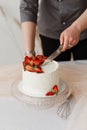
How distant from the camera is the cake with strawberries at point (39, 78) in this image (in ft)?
2.96

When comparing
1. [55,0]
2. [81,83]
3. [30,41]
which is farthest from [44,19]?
[81,83]

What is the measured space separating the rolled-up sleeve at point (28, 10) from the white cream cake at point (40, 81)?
40cm

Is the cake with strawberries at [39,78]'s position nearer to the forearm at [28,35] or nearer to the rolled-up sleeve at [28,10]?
the forearm at [28,35]

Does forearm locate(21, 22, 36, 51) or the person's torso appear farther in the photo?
the person's torso

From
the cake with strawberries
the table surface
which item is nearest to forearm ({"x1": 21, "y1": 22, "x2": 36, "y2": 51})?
the table surface

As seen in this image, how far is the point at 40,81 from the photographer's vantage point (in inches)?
35.7

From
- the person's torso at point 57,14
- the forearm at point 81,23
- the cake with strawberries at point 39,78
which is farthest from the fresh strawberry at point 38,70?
the person's torso at point 57,14

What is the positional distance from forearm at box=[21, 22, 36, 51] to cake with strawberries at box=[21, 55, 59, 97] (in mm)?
267

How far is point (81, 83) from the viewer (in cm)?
105

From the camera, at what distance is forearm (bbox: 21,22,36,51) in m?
1.21

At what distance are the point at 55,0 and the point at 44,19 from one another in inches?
5.4

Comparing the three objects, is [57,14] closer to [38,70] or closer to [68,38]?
[68,38]

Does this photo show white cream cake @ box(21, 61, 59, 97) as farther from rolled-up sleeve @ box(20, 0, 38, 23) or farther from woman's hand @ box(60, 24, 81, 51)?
rolled-up sleeve @ box(20, 0, 38, 23)

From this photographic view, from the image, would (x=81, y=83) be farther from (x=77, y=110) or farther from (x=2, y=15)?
(x=2, y=15)
